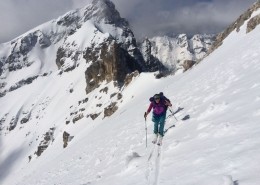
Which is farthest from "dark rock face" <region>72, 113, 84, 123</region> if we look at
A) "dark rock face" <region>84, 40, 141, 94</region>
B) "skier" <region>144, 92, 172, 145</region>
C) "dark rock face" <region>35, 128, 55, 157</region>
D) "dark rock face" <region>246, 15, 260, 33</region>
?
"skier" <region>144, 92, 172, 145</region>

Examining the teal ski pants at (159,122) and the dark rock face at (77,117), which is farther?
the dark rock face at (77,117)

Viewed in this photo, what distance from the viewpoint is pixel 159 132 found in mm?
18984

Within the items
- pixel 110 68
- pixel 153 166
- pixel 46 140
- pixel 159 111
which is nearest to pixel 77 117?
pixel 110 68

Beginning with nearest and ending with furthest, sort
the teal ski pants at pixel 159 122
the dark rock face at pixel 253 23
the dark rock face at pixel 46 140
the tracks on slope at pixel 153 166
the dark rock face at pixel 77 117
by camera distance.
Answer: the tracks on slope at pixel 153 166 → the teal ski pants at pixel 159 122 → the dark rock face at pixel 253 23 → the dark rock face at pixel 77 117 → the dark rock face at pixel 46 140

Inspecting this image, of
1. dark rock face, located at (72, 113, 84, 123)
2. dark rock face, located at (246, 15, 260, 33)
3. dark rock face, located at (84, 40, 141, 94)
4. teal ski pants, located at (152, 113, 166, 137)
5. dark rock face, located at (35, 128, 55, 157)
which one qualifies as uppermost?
dark rock face, located at (84, 40, 141, 94)

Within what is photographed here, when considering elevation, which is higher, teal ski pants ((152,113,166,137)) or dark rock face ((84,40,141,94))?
dark rock face ((84,40,141,94))

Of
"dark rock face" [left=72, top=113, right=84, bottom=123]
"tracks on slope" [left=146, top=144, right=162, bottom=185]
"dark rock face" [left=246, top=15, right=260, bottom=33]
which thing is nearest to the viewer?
"tracks on slope" [left=146, top=144, right=162, bottom=185]

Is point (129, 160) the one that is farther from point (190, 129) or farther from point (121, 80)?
point (121, 80)

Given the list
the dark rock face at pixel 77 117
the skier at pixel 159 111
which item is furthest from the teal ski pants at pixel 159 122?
the dark rock face at pixel 77 117

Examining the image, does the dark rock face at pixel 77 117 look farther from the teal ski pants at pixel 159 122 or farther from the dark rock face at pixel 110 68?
the teal ski pants at pixel 159 122

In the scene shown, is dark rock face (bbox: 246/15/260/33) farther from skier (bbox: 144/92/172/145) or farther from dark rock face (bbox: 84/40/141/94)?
dark rock face (bbox: 84/40/141/94)

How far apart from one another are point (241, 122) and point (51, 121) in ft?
477

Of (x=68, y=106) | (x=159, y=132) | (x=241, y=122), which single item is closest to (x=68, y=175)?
(x=159, y=132)

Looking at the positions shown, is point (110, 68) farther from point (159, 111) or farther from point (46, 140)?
point (159, 111)
